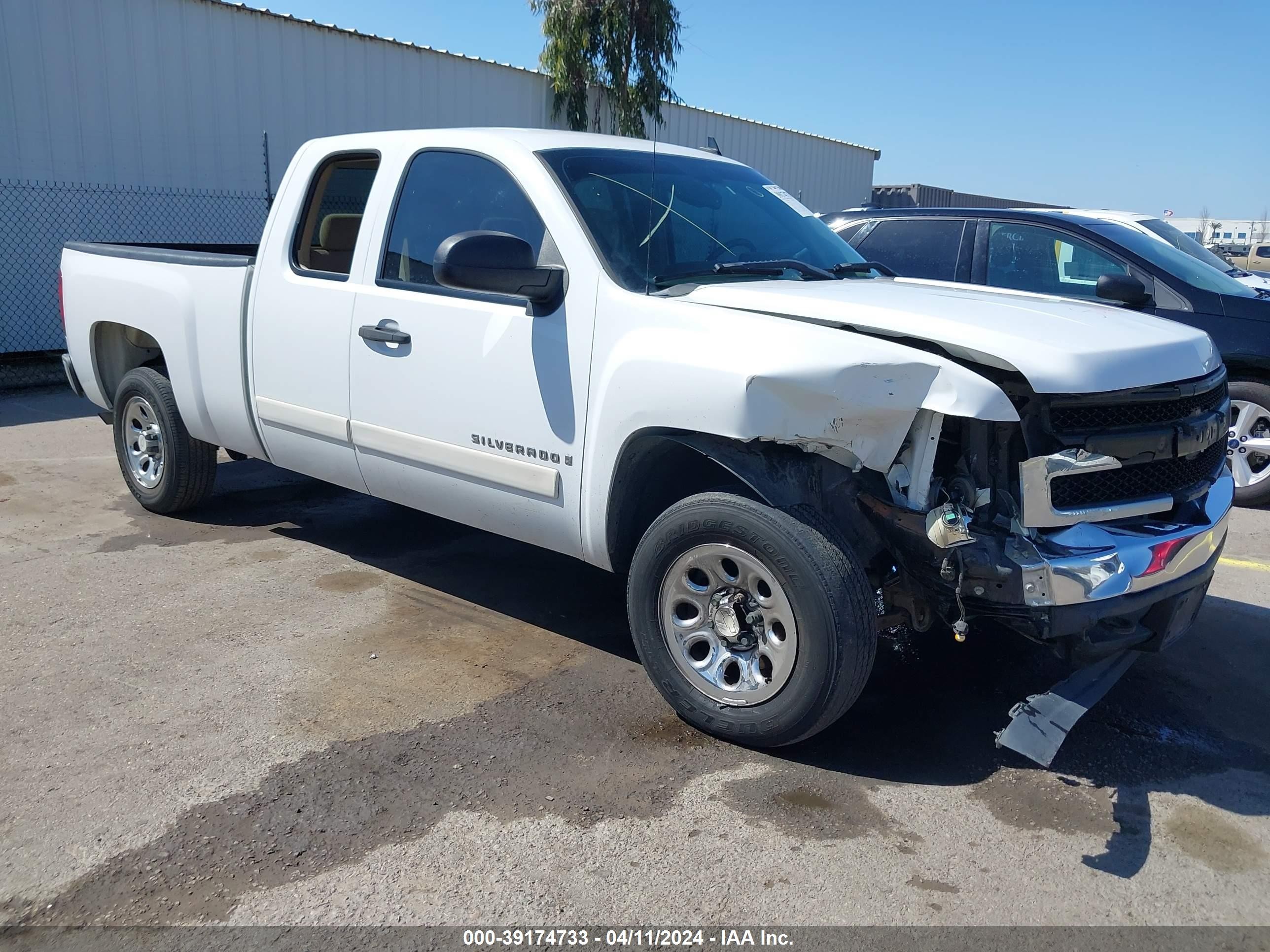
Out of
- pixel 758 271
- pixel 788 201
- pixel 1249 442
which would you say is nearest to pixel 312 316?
pixel 758 271

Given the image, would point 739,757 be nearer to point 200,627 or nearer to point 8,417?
point 200,627

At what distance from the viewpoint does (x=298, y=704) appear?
12.3ft

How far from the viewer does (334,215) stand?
502 centimetres

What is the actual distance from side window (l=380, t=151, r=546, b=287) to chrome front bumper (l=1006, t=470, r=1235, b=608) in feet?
7.23

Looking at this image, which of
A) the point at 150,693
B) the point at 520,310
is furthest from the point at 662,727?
the point at 150,693

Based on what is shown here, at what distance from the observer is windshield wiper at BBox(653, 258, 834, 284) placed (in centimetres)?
387

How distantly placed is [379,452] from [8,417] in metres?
6.35

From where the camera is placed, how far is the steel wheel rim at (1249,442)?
6.80 metres

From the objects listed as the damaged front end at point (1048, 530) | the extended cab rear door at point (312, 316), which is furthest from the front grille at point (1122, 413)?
the extended cab rear door at point (312, 316)

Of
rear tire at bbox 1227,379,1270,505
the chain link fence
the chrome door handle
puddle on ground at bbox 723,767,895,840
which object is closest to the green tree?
the chain link fence

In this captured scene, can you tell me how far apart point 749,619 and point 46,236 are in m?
10.8

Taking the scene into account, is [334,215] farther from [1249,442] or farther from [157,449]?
[1249,442]

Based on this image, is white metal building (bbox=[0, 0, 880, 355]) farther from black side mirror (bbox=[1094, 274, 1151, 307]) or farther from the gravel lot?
black side mirror (bbox=[1094, 274, 1151, 307])

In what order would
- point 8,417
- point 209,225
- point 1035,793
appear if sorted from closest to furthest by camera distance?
→ point 1035,793, point 8,417, point 209,225
